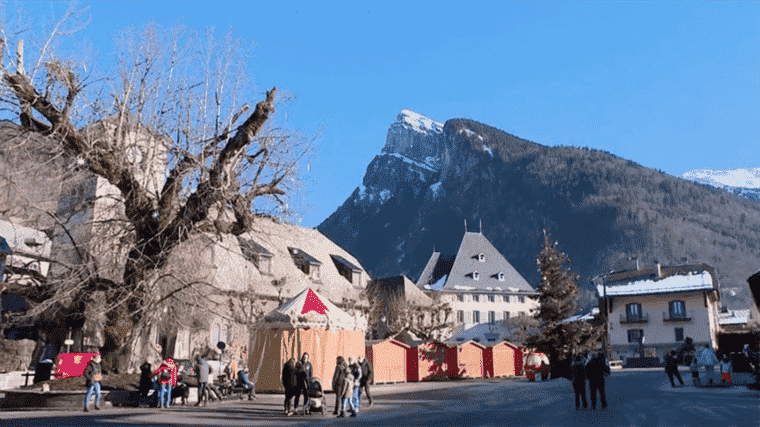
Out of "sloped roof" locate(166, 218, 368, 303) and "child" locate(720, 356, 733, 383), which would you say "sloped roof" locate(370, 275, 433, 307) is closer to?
"sloped roof" locate(166, 218, 368, 303)

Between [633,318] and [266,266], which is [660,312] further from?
[266,266]

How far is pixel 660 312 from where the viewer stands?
61594 mm

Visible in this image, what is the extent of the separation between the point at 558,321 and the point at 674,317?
88.1 ft

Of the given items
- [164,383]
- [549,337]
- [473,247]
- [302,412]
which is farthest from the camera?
[473,247]

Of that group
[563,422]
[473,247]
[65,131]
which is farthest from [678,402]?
[473,247]

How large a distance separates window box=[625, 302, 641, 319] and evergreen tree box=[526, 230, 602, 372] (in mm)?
24493

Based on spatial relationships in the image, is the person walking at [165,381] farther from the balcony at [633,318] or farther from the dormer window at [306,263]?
the balcony at [633,318]

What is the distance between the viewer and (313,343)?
23.9 metres

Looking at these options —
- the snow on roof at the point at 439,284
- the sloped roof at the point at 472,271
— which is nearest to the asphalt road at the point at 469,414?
the snow on roof at the point at 439,284

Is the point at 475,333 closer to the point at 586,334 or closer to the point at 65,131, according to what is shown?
the point at 586,334

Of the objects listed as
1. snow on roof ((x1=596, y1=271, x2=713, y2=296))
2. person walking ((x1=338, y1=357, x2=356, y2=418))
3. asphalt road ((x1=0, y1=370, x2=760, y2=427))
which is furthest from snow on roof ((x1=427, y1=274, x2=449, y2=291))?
person walking ((x1=338, y1=357, x2=356, y2=418))

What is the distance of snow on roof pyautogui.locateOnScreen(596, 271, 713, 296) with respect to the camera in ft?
198

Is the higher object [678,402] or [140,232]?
[140,232]

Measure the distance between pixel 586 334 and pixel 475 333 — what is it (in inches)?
1487
